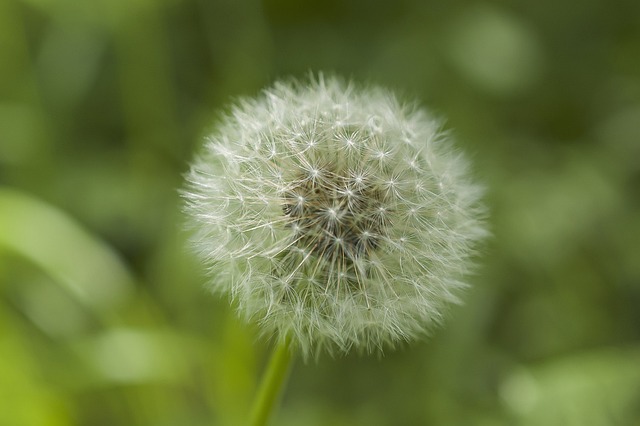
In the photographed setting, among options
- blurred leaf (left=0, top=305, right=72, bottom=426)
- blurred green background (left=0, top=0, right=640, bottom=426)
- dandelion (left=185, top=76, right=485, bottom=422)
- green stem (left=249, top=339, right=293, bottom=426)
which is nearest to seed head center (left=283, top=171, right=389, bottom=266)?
dandelion (left=185, top=76, right=485, bottom=422)

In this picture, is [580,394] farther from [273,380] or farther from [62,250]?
[62,250]

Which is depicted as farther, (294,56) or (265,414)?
(294,56)

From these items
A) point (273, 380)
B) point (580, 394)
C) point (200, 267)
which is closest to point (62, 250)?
point (200, 267)

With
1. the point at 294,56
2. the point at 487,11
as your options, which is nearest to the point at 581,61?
the point at 487,11

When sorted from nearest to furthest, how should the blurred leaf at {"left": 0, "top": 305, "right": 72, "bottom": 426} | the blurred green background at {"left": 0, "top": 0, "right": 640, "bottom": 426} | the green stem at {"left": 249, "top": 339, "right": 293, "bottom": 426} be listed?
the green stem at {"left": 249, "top": 339, "right": 293, "bottom": 426}
the blurred leaf at {"left": 0, "top": 305, "right": 72, "bottom": 426}
the blurred green background at {"left": 0, "top": 0, "right": 640, "bottom": 426}

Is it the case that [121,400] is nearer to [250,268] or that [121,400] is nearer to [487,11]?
[250,268]

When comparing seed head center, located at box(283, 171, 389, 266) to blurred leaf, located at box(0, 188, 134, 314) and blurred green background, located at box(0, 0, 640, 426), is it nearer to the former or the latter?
blurred green background, located at box(0, 0, 640, 426)

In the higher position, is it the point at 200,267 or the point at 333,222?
the point at 200,267
